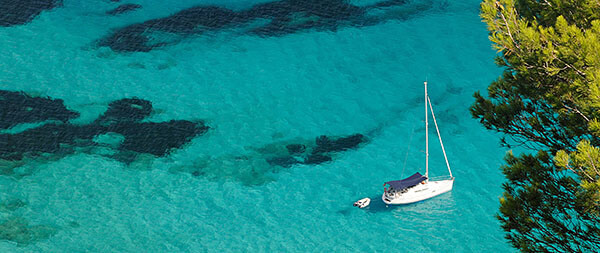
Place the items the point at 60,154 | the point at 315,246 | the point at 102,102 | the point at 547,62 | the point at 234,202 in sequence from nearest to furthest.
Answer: the point at 547,62, the point at 315,246, the point at 234,202, the point at 60,154, the point at 102,102

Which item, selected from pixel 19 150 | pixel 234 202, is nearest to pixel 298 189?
pixel 234 202

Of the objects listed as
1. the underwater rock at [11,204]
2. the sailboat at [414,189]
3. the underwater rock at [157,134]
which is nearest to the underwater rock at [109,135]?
the underwater rock at [157,134]

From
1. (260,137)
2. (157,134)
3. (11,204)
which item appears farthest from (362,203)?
(11,204)

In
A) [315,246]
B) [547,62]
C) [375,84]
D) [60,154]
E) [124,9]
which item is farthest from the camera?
[124,9]

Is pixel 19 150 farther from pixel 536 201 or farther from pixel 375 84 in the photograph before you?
pixel 536 201

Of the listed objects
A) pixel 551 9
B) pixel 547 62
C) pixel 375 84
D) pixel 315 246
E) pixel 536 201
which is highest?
pixel 551 9

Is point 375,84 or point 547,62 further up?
point 547,62

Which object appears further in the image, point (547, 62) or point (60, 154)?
point (60, 154)
